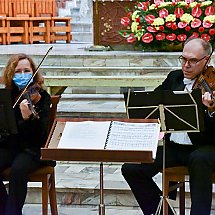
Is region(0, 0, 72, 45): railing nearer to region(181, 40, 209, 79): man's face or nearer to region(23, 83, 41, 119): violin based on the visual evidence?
region(23, 83, 41, 119): violin

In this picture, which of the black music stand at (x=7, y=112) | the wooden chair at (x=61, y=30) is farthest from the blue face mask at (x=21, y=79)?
the wooden chair at (x=61, y=30)

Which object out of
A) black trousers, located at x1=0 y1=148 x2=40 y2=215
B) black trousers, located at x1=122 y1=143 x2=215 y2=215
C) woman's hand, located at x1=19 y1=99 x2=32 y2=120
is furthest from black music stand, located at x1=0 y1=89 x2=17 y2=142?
black trousers, located at x1=122 y1=143 x2=215 y2=215

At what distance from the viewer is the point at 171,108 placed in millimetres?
3365

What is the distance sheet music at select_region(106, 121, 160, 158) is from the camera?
3.11m

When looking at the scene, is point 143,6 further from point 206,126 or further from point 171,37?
point 206,126

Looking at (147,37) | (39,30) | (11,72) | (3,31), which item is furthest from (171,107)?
(39,30)

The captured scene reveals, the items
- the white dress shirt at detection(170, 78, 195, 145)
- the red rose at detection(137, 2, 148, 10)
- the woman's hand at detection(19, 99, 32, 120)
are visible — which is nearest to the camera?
the woman's hand at detection(19, 99, 32, 120)

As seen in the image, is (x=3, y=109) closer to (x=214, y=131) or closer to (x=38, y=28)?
(x=214, y=131)

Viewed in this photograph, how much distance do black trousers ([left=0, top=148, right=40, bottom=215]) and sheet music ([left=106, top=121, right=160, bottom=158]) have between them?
2.48 feet

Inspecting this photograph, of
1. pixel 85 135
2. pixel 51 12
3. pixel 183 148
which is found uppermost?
pixel 85 135

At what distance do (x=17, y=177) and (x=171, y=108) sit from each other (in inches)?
40.7

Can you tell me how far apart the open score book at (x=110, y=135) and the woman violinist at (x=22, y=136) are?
1.88 ft

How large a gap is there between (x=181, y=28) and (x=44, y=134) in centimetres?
281

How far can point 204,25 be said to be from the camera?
6.24 metres
